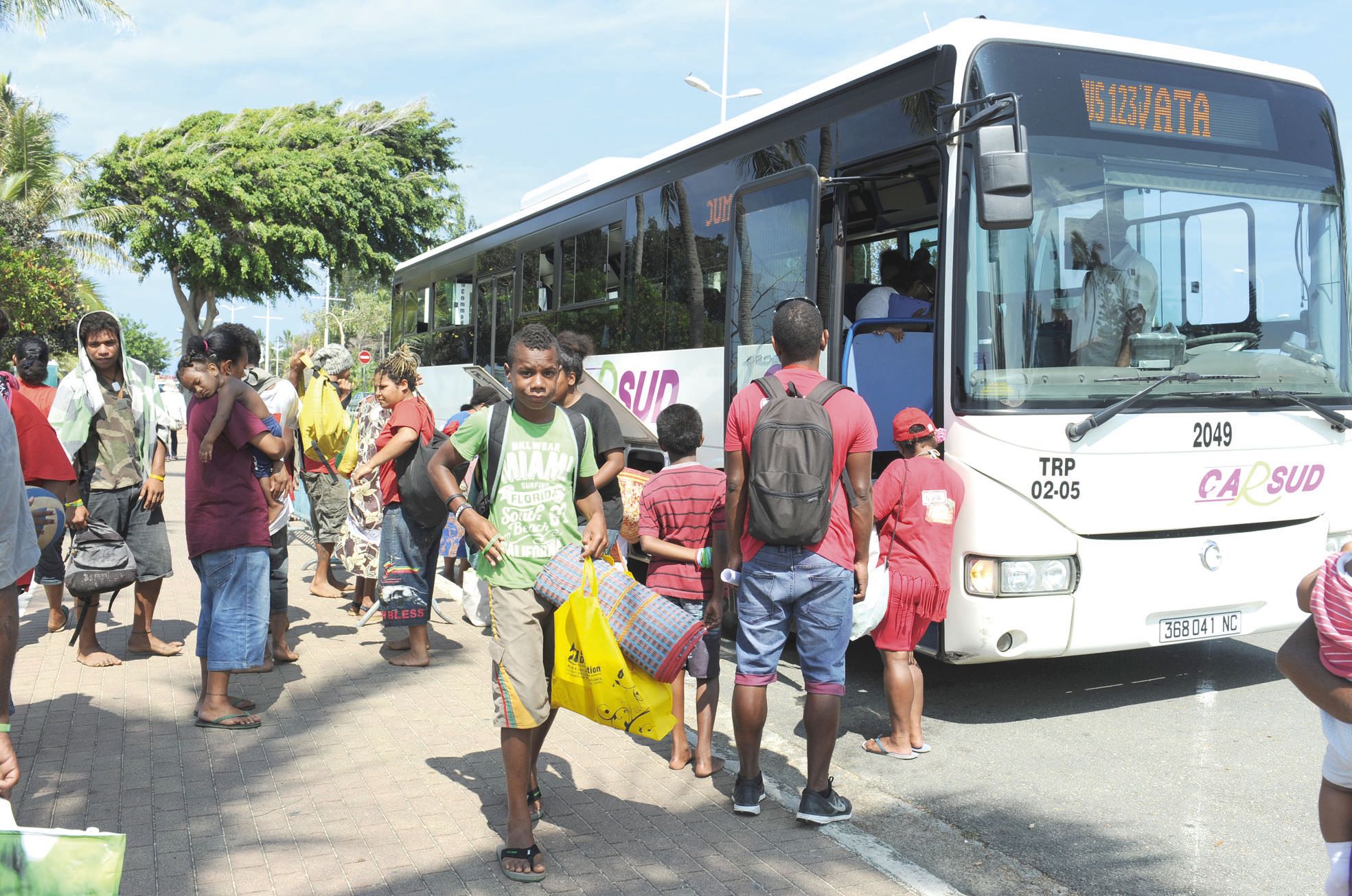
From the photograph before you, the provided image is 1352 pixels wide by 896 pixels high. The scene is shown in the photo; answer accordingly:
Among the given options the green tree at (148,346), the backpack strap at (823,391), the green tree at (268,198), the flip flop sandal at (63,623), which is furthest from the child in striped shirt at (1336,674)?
the green tree at (148,346)

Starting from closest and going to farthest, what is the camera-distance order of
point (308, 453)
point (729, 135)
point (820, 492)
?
point (820, 492) → point (729, 135) → point (308, 453)

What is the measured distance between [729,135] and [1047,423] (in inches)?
136

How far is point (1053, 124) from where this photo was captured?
587 cm

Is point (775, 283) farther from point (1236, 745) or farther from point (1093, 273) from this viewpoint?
point (1236, 745)

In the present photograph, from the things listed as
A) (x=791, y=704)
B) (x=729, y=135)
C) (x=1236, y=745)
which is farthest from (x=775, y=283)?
(x=1236, y=745)

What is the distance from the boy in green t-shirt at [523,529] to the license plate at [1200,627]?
325 centimetres

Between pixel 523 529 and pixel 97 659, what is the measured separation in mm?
4198

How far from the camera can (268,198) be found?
25094mm

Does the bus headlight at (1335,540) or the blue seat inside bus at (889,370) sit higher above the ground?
the blue seat inside bus at (889,370)

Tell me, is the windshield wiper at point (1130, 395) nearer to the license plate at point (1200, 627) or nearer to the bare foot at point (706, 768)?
the license plate at point (1200, 627)

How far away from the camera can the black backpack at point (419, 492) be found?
711cm

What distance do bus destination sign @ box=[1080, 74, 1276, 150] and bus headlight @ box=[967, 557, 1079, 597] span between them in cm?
229

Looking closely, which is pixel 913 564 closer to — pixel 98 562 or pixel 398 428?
pixel 398 428

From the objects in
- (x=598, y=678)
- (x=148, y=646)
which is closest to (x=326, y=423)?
(x=148, y=646)
